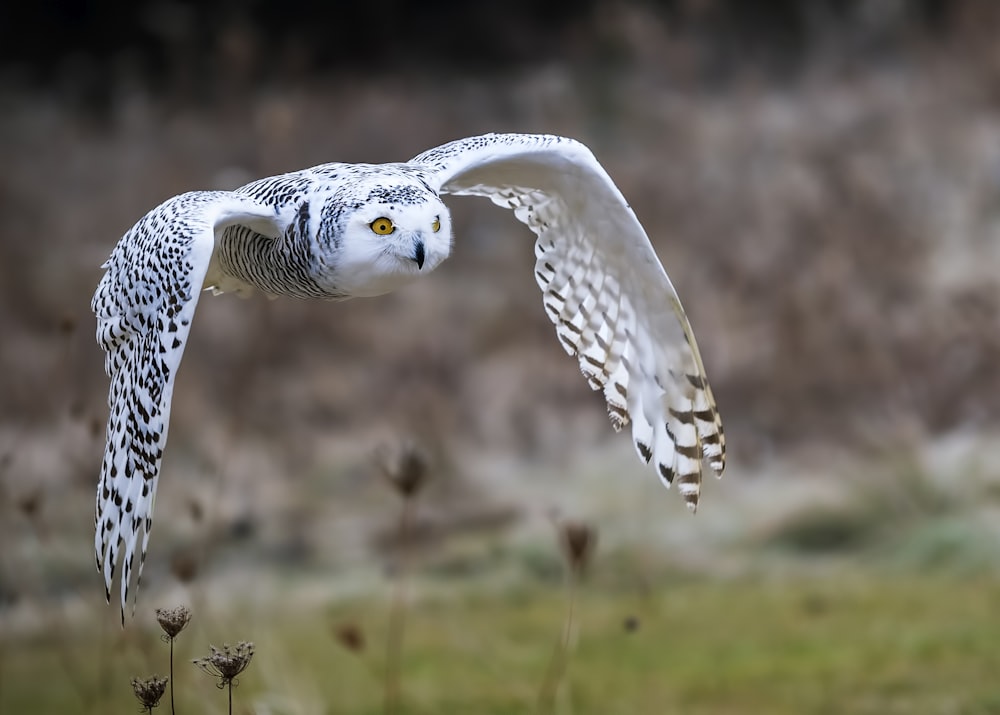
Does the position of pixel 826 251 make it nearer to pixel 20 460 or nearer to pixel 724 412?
pixel 724 412

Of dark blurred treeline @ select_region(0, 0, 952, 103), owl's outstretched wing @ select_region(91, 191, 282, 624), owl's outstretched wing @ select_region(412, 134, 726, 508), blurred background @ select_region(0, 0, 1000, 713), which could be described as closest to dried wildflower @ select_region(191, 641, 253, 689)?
owl's outstretched wing @ select_region(91, 191, 282, 624)

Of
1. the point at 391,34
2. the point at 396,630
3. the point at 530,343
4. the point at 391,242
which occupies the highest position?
the point at 391,34

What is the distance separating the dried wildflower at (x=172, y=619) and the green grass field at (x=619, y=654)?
4.13 feet

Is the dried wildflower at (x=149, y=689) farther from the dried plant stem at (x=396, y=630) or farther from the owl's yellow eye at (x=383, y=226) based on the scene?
the dried plant stem at (x=396, y=630)

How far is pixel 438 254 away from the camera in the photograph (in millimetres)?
1210

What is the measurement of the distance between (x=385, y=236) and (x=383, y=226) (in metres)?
0.01

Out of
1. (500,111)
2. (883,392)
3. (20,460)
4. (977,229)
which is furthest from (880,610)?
(20,460)

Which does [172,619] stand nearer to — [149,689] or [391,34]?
[149,689]

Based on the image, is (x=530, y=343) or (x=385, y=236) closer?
(x=385, y=236)

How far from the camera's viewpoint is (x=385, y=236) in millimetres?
1187

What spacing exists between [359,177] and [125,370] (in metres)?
0.36

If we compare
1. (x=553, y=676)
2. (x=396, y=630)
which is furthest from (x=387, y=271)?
(x=396, y=630)

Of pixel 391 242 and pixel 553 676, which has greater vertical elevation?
pixel 391 242

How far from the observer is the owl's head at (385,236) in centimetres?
118
